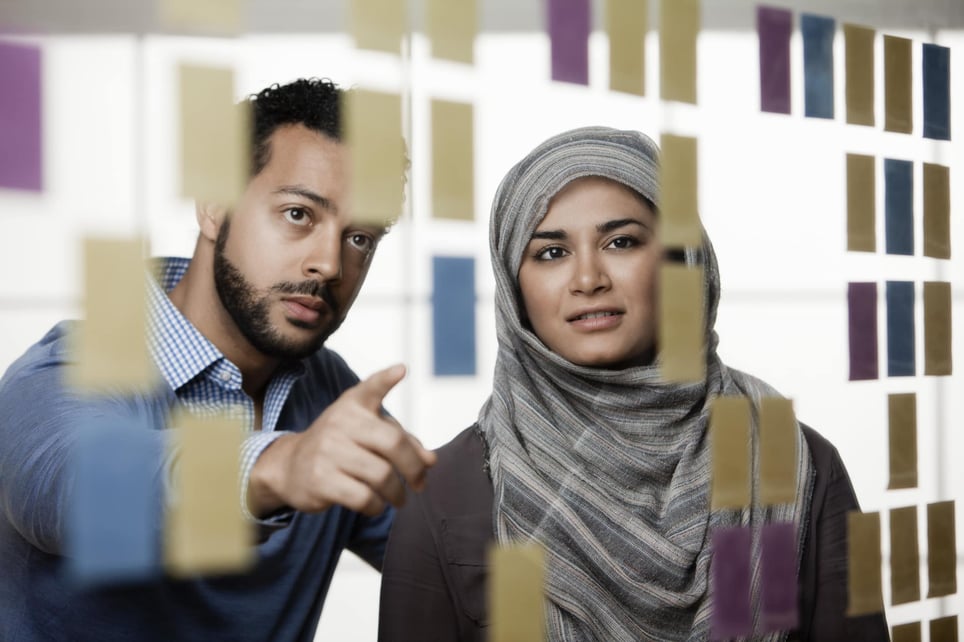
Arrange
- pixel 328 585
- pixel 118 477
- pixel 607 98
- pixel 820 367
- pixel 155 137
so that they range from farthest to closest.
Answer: pixel 820 367, pixel 607 98, pixel 328 585, pixel 155 137, pixel 118 477

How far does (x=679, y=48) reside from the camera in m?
0.95

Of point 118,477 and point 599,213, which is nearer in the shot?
point 118,477

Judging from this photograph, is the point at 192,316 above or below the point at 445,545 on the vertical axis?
above

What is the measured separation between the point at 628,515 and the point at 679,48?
48 cm

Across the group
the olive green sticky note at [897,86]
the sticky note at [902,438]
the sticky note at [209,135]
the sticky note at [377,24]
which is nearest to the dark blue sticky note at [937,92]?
the olive green sticky note at [897,86]

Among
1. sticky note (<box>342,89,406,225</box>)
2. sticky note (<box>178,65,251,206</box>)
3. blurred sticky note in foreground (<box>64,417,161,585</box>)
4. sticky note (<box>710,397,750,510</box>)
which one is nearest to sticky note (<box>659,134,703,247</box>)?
sticky note (<box>710,397,750,510</box>)

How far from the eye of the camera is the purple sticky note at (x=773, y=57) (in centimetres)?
99

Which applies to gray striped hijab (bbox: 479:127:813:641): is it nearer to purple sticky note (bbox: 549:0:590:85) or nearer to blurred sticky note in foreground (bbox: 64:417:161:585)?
purple sticky note (bbox: 549:0:590:85)

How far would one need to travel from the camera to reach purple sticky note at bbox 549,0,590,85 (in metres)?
0.87

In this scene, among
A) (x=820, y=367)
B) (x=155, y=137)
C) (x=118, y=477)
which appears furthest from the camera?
(x=820, y=367)

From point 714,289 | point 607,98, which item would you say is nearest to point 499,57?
point 607,98

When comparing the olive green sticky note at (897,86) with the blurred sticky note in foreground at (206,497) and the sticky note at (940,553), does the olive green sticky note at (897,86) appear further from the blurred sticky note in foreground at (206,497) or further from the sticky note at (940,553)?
the blurred sticky note in foreground at (206,497)

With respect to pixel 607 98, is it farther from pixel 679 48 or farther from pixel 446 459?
pixel 446 459

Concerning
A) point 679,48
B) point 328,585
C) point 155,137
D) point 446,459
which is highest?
point 679,48
